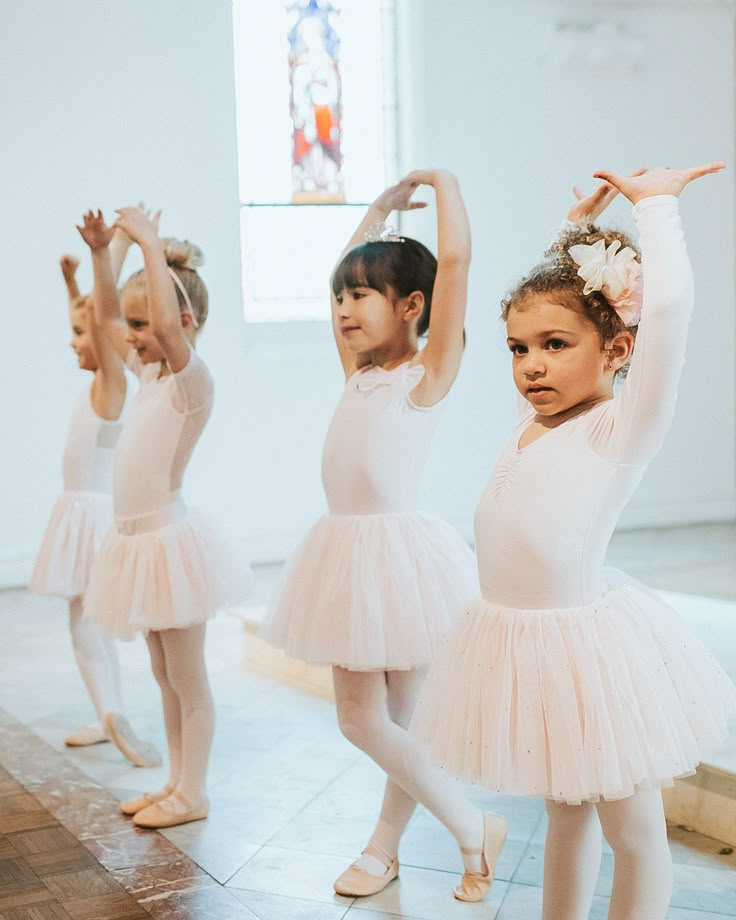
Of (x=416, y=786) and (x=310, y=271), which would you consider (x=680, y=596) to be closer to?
(x=416, y=786)

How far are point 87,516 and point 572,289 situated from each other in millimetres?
2132

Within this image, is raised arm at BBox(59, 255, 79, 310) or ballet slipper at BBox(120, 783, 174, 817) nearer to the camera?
ballet slipper at BBox(120, 783, 174, 817)

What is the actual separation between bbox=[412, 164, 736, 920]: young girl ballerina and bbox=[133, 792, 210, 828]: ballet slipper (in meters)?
1.17

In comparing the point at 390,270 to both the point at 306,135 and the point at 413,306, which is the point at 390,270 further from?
the point at 306,135

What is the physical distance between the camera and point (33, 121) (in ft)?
20.7

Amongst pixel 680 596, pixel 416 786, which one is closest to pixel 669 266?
pixel 416 786

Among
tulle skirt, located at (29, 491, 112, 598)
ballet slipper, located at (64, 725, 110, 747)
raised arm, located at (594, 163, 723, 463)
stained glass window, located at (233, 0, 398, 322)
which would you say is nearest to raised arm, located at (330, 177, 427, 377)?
raised arm, located at (594, 163, 723, 463)

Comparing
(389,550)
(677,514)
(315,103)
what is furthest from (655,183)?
(677,514)

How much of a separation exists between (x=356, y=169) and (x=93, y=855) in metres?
5.47

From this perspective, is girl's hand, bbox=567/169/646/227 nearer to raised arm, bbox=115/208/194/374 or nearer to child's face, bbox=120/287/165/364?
raised arm, bbox=115/208/194/374

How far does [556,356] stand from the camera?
1.73 m

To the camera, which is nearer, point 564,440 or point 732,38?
point 564,440

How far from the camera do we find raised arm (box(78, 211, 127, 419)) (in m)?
2.96

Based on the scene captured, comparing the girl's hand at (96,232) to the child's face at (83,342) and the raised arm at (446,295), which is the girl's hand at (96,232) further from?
the raised arm at (446,295)
